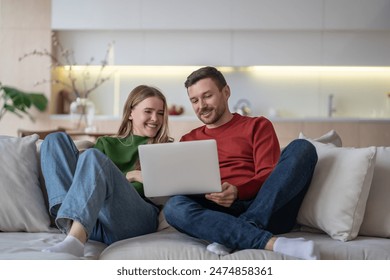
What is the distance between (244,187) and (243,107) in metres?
4.64

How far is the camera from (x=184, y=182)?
2568 millimetres

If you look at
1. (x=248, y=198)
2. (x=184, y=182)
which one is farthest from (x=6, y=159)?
(x=248, y=198)

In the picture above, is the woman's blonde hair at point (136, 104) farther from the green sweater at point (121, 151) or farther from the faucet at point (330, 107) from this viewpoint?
the faucet at point (330, 107)

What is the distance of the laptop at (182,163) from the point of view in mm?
2516

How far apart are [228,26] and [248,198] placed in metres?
4.56

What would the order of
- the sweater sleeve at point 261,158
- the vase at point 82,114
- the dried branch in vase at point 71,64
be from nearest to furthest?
the sweater sleeve at point 261,158
the vase at point 82,114
the dried branch in vase at point 71,64

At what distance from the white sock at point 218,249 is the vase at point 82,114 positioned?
12.1 ft

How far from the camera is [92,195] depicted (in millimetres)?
2438

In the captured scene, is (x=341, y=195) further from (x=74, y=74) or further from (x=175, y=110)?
(x=74, y=74)

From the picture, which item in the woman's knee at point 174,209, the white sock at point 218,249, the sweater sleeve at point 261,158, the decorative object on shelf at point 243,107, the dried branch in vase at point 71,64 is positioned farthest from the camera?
the decorative object on shelf at point 243,107

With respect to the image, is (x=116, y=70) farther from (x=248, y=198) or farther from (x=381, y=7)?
(x=248, y=198)

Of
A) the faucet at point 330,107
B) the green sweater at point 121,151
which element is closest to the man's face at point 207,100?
the green sweater at point 121,151

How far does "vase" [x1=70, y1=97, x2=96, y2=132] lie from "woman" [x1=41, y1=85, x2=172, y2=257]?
9.76ft

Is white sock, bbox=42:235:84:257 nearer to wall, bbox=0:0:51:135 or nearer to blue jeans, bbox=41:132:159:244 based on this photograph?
blue jeans, bbox=41:132:159:244
